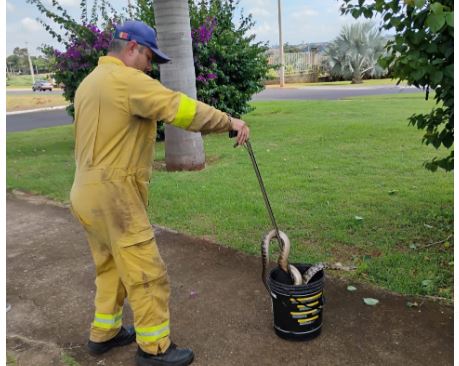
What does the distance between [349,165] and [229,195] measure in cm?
237

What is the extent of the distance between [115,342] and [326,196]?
3.69 metres

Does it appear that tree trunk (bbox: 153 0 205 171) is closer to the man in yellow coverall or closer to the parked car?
the man in yellow coverall

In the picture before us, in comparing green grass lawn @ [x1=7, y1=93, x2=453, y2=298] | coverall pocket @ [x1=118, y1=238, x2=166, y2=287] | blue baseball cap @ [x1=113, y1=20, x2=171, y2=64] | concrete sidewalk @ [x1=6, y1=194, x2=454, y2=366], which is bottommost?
concrete sidewalk @ [x1=6, y1=194, x2=454, y2=366]

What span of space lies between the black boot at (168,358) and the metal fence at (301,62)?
41115 millimetres

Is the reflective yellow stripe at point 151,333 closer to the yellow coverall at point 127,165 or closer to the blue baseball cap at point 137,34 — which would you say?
the yellow coverall at point 127,165

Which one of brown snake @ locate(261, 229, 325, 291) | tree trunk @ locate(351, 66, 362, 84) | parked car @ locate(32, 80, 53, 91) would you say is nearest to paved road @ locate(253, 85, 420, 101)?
tree trunk @ locate(351, 66, 362, 84)

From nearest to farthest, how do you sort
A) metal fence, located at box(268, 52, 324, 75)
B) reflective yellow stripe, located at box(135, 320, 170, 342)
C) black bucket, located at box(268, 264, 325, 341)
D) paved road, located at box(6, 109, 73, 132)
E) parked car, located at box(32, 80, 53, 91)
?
reflective yellow stripe, located at box(135, 320, 170, 342) < black bucket, located at box(268, 264, 325, 341) < paved road, located at box(6, 109, 73, 132) < metal fence, located at box(268, 52, 324, 75) < parked car, located at box(32, 80, 53, 91)

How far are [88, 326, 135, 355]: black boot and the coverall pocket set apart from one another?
1.92 feet

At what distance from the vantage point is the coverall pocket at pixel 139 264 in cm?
295

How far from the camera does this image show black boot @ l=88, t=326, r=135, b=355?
331 cm

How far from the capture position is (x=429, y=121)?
430cm

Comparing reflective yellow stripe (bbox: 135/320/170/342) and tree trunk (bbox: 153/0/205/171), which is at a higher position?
tree trunk (bbox: 153/0/205/171)

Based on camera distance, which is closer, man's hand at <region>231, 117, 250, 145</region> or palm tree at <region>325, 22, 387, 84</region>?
man's hand at <region>231, 117, 250, 145</region>

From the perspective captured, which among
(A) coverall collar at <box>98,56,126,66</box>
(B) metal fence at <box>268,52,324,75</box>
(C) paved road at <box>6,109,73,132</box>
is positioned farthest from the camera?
(B) metal fence at <box>268,52,324,75</box>
